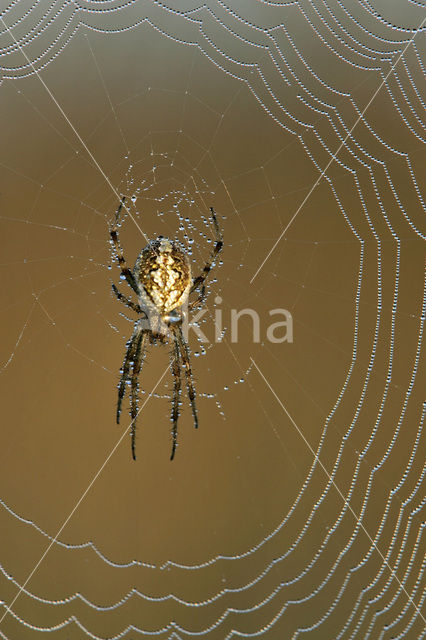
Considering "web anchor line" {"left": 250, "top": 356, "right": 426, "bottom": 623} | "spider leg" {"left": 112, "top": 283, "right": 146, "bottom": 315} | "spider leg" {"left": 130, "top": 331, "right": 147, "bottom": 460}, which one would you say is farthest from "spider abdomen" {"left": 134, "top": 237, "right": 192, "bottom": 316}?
"web anchor line" {"left": 250, "top": 356, "right": 426, "bottom": 623}

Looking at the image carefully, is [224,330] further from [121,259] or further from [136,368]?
[121,259]

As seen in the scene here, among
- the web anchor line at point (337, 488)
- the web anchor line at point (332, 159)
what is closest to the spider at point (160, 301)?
the web anchor line at point (332, 159)

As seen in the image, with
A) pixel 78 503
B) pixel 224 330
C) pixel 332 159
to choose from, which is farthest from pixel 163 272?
pixel 78 503

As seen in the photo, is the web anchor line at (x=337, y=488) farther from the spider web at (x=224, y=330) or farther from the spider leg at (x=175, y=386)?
the spider leg at (x=175, y=386)

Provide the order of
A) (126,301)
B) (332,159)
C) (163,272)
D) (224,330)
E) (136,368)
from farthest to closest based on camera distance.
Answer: (224,330) < (332,159) < (136,368) < (126,301) < (163,272)

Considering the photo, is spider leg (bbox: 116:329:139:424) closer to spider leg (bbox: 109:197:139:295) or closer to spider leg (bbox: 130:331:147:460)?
spider leg (bbox: 130:331:147:460)

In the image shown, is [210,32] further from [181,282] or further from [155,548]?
[155,548]
